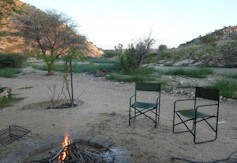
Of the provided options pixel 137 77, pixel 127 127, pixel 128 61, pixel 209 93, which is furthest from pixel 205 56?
pixel 127 127

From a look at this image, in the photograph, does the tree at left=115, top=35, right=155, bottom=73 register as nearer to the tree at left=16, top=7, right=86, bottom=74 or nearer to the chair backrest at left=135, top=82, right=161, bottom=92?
the tree at left=16, top=7, right=86, bottom=74

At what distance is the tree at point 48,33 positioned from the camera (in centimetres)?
1952

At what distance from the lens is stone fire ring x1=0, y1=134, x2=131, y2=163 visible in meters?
3.86

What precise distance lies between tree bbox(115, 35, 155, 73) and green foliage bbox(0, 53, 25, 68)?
33.0 ft

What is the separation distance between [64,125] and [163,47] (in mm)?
37502

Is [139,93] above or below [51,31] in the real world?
below

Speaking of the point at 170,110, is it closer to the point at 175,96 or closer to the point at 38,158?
the point at 175,96

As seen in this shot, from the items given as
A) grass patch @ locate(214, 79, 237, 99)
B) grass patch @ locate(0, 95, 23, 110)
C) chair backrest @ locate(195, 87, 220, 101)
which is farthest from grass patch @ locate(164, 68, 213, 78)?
chair backrest @ locate(195, 87, 220, 101)

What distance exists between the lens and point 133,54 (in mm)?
17672

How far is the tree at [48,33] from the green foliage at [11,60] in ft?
12.9

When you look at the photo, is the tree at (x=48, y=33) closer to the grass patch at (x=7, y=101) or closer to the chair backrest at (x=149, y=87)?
the grass patch at (x=7, y=101)

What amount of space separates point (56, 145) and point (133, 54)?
A: 539 inches

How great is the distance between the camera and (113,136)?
5.10 m

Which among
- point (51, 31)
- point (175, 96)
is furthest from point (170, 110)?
point (51, 31)
